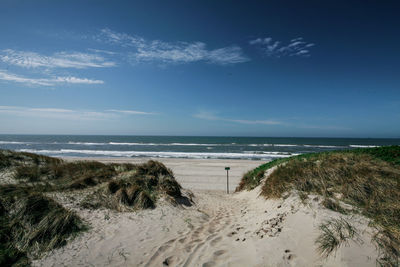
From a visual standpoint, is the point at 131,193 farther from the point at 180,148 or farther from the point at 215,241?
the point at 180,148

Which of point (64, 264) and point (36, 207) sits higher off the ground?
point (36, 207)

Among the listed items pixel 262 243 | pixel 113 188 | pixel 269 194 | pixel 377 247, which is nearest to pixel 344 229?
pixel 377 247

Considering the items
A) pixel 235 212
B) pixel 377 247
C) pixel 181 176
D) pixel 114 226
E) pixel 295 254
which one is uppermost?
pixel 377 247

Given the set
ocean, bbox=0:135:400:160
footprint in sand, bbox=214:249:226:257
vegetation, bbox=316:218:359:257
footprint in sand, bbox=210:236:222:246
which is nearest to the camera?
vegetation, bbox=316:218:359:257

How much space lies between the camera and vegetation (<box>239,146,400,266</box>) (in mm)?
3254

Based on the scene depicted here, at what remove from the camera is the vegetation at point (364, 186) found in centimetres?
325

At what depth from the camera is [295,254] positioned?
3264 mm

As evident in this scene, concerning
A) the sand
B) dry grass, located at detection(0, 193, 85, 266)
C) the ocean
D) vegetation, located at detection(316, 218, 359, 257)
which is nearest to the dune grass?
the sand

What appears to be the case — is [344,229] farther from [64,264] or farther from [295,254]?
[64,264]

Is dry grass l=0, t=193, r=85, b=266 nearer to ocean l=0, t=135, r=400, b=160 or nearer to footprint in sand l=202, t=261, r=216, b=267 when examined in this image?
footprint in sand l=202, t=261, r=216, b=267

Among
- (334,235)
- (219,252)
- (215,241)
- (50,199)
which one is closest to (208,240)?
(215,241)

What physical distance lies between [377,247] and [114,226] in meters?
5.46

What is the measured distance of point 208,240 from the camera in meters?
4.30

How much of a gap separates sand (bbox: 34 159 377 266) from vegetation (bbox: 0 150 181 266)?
0.40 m
